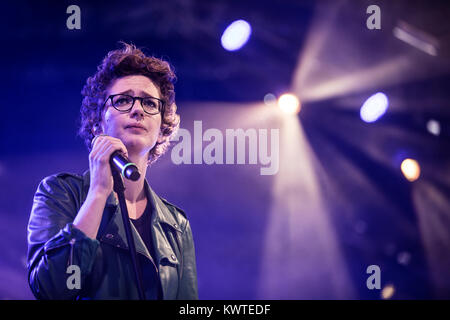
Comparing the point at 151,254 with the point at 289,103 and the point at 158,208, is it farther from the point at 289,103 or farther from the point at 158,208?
the point at 289,103

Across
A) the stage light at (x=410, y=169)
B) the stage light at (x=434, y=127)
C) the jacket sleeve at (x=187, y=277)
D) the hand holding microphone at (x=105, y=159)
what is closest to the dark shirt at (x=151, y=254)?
the jacket sleeve at (x=187, y=277)

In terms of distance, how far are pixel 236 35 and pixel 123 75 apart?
1123mm

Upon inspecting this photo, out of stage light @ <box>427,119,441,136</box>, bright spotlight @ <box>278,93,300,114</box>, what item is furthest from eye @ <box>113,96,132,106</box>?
stage light @ <box>427,119,441,136</box>

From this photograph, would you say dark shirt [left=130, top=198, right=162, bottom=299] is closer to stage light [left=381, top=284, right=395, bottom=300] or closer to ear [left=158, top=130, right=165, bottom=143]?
ear [left=158, top=130, right=165, bottom=143]

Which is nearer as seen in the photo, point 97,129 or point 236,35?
point 97,129

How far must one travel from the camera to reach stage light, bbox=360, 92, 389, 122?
3.01 metres

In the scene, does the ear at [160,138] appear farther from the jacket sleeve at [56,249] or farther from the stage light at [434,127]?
the stage light at [434,127]

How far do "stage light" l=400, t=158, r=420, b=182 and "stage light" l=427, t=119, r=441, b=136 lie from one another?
0.90ft

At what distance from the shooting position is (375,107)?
3.04 meters

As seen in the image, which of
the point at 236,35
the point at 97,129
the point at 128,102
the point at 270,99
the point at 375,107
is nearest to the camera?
the point at 128,102

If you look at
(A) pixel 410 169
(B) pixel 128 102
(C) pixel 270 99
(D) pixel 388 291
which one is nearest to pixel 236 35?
(C) pixel 270 99

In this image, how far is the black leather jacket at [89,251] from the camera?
4.54 ft

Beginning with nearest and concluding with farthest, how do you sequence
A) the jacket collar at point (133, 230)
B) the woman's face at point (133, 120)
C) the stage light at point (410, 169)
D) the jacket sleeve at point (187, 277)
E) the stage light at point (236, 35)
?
the jacket collar at point (133, 230) → the woman's face at point (133, 120) → the jacket sleeve at point (187, 277) → the stage light at point (236, 35) → the stage light at point (410, 169)

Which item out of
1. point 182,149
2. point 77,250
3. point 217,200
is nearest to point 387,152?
point 217,200
